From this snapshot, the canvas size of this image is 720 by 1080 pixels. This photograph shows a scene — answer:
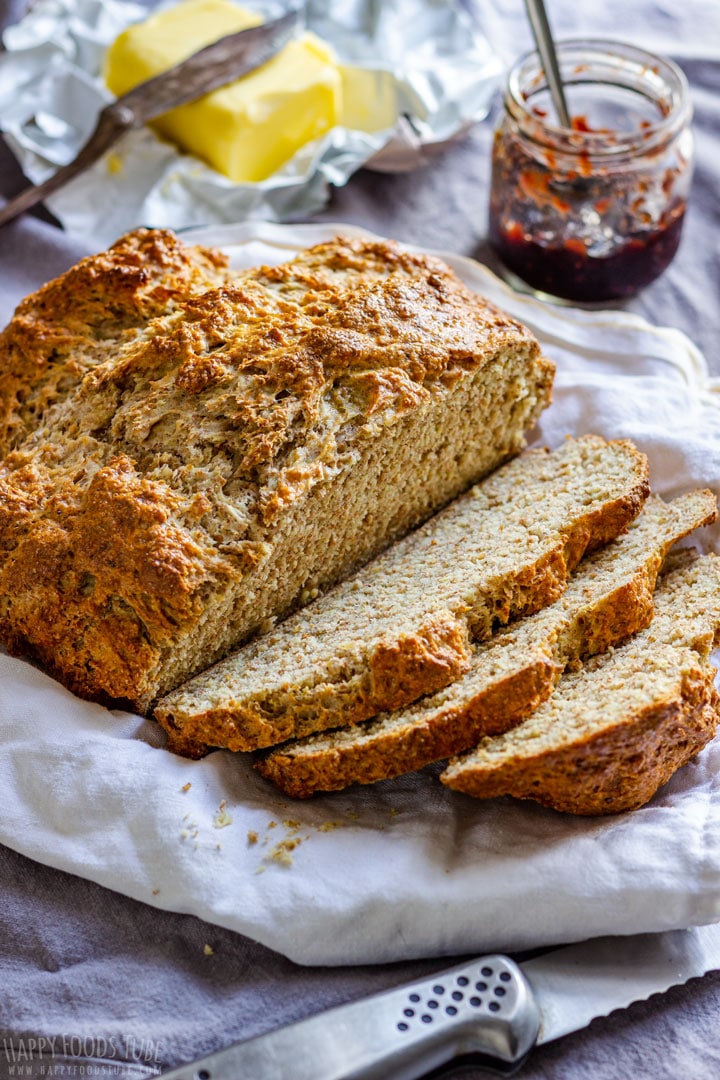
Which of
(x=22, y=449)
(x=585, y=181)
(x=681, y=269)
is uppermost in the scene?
(x=22, y=449)

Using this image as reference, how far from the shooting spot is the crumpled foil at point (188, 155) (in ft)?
18.4

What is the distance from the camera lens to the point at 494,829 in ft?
10.7

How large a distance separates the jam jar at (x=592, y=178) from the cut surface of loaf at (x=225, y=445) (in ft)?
3.47

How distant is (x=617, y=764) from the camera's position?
316 cm

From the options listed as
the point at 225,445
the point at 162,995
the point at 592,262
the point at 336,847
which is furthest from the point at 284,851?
the point at 592,262

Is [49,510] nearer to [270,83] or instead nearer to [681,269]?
Answer: [270,83]

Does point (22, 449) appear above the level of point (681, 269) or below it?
above

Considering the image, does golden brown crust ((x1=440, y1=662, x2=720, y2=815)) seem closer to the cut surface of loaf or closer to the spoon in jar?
the cut surface of loaf

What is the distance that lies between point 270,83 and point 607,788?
398 cm

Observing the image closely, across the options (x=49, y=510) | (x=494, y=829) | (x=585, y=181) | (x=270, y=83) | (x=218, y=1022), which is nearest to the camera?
(x=218, y=1022)

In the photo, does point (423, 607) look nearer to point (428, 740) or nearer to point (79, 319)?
point (428, 740)

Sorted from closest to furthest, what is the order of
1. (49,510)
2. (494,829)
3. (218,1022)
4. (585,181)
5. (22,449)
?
(218,1022), (494,829), (49,510), (22,449), (585,181)

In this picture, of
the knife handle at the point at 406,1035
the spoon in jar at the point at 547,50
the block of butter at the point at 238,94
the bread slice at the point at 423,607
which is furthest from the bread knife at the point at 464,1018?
the block of butter at the point at 238,94

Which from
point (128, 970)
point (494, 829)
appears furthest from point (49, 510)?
point (494, 829)
